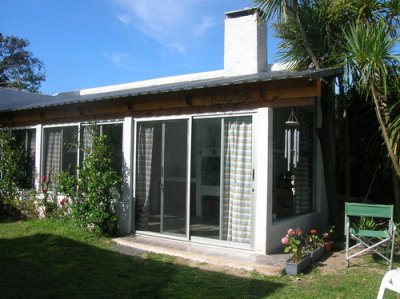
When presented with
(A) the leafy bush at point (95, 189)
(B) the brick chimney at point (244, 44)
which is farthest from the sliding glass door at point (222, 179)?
(B) the brick chimney at point (244, 44)

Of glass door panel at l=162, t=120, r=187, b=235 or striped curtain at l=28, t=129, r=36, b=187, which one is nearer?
glass door panel at l=162, t=120, r=187, b=235

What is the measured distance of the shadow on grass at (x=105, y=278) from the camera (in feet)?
17.1

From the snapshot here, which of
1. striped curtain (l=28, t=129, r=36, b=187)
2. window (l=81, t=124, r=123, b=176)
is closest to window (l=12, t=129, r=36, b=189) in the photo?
striped curtain (l=28, t=129, r=36, b=187)

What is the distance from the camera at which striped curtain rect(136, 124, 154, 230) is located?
8.39 metres

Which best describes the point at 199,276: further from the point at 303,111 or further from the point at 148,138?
the point at 303,111

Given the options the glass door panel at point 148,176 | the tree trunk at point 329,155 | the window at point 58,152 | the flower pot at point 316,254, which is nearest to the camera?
the flower pot at point 316,254

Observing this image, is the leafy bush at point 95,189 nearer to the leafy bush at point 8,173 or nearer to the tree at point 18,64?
the leafy bush at point 8,173

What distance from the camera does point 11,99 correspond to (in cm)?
1473

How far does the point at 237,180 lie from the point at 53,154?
5.49 meters

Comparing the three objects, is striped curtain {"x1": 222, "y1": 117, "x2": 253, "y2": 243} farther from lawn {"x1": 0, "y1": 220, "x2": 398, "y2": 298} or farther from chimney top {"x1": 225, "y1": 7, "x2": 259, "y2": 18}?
chimney top {"x1": 225, "y1": 7, "x2": 259, "y2": 18}

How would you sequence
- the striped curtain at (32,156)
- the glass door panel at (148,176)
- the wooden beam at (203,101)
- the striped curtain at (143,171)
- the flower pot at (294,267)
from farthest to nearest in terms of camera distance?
1. the striped curtain at (32,156)
2. the striped curtain at (143,171)
3. the glass door panel at (148,176)
4. the wooden beam at (203,101)
5. the flower pot at (294,267)

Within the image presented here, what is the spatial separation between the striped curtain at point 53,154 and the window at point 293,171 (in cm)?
548

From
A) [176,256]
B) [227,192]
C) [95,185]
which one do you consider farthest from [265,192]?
[95,185]

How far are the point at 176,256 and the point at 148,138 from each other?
2472 millimetres
